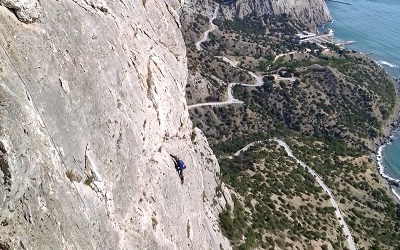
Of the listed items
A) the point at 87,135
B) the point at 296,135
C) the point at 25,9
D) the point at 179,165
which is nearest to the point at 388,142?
the point at 296,135

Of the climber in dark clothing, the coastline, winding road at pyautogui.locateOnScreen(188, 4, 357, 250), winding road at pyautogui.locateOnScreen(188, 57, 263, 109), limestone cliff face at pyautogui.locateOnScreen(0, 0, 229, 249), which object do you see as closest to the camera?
limestone cliff face at pyautogui.locateOnScreen(0, 0, 229, 249)

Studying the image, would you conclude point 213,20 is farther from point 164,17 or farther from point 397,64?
point 164,17

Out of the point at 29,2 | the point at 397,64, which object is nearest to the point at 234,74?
the point at 397,64

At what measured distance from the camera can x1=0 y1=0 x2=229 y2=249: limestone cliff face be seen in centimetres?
1667

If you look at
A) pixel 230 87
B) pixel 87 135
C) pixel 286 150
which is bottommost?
pixel 286 150

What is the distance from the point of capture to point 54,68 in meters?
20.4

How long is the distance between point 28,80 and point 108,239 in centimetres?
875

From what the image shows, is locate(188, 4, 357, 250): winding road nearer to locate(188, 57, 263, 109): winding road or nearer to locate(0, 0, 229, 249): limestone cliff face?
locate(188, 57, 263, 109): winding road

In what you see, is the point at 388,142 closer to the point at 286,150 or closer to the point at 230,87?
the point at 286,150

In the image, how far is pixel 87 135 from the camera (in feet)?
72.4

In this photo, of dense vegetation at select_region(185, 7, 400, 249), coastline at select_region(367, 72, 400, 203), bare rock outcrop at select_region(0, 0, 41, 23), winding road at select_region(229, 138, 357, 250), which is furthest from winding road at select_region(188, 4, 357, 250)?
bare rock outcrop at select_region(0, 0, 41, 23)

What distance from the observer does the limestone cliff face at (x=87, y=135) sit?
16.7 m

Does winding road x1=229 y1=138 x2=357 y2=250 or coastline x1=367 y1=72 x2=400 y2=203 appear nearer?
winding road x1=229 y1=138 x2=357 y2=250

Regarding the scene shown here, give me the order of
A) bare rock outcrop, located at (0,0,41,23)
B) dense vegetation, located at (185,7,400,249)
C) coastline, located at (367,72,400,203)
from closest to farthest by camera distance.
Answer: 1. bare rock outcrop, located at (0,0,41,23)
2. dense vegetation, located at (185,7,400,249)
3. coastline, located at (367,72,400,203)
